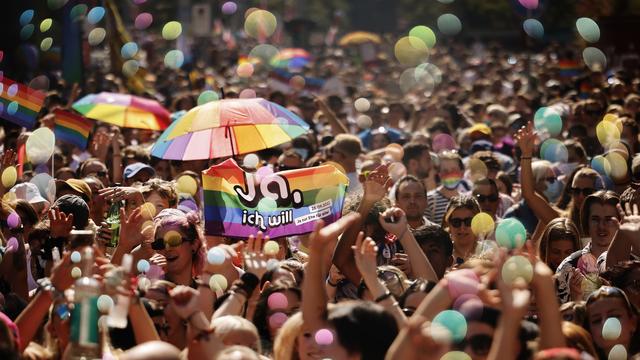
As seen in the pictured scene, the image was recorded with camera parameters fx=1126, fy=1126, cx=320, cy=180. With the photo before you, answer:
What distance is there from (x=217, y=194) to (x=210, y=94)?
15.5 ft

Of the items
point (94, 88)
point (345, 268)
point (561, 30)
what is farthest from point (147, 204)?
point (561, 30)

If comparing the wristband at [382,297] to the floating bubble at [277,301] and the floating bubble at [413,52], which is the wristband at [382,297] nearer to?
the floating bubble at [277,301]

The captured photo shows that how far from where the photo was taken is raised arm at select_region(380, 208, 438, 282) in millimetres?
5512

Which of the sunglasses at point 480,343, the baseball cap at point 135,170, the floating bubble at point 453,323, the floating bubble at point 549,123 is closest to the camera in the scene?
the floating bubble at point 453,323

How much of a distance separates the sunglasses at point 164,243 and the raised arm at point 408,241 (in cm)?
105

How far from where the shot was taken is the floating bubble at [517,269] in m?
3.96

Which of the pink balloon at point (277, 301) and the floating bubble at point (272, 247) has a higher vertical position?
the pink balloon at point (277, 301)

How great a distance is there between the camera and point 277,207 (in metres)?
6.66

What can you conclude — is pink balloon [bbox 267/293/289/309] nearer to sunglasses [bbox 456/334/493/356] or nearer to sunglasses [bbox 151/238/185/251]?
sunglasses [bbox 151/238/185/251]

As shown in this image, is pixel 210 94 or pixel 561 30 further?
pixel 561 30

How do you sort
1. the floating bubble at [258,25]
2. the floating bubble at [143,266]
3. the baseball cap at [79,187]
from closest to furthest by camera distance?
the floating bubble at [143,266]
the baseball cap at [79,187]
the floating bubble at [258,25]

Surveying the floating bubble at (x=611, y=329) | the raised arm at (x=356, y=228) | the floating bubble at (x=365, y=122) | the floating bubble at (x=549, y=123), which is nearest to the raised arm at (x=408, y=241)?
the raised arm at (x=356, y=228)

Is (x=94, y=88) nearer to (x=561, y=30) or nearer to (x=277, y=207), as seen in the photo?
(x=277, y=207)

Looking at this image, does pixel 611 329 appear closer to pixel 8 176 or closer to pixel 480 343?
pixel 480 343
